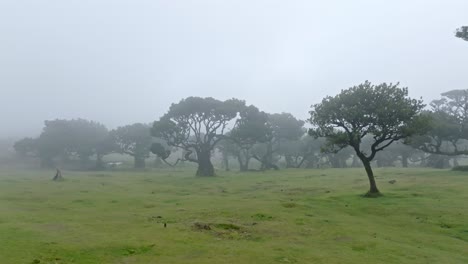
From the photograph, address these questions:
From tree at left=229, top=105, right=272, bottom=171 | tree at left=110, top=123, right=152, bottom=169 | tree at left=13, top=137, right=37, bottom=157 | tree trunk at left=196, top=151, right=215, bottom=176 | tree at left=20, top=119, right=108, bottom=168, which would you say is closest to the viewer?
tree trunk at left=196, top=151, right=215, bottom=176

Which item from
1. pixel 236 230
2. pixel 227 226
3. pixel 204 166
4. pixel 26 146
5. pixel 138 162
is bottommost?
pixel 236 230

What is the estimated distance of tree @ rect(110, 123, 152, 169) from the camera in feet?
322

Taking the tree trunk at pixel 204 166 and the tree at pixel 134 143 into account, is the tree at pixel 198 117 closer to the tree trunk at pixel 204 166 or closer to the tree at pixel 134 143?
the tree trunk at pixel 204 166

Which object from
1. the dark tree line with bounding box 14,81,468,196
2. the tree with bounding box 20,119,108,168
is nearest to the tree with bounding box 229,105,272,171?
the dark tree line with bounding box 14,81,468,196

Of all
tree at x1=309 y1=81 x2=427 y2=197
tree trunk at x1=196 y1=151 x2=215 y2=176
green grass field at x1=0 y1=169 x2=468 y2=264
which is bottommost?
green grass field at x1=0 y1=169 x2=468 y2=264

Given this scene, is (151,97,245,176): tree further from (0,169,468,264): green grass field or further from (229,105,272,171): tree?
(0,169,468,264): green grass field

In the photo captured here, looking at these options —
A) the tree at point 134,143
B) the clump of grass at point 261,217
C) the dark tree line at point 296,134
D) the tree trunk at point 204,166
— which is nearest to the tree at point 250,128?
the dark tree line at point 296,134

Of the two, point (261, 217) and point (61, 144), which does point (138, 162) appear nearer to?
point (61, 144)

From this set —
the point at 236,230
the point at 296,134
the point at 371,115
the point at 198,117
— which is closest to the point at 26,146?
the point at 198,117

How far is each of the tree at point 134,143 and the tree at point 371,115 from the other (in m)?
68.2

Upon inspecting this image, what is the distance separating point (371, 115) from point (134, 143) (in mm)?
75840

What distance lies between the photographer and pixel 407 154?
287 ft

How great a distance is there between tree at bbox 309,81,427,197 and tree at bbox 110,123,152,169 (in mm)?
68174

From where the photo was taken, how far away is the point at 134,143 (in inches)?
4003
